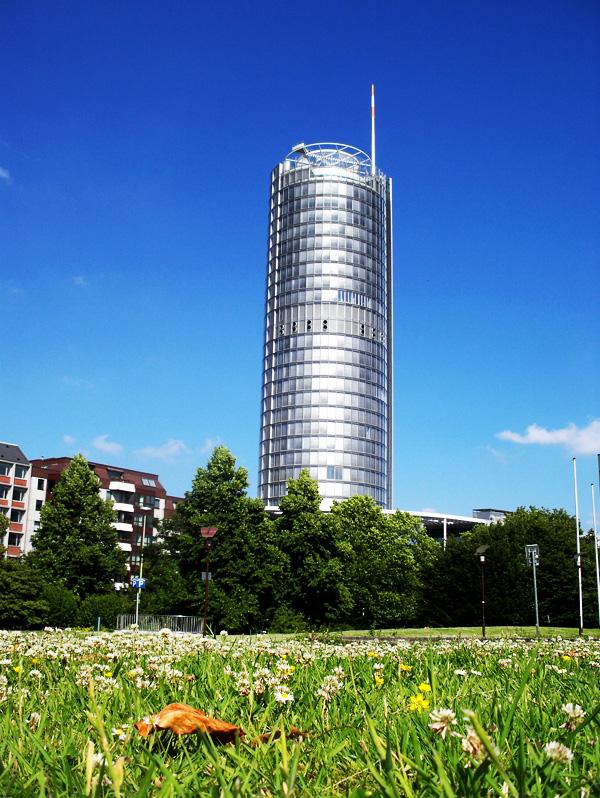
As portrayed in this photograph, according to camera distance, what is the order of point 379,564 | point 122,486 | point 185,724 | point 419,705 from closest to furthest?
point 185,724 < point 419,705 < point 379,564 < point 122,486

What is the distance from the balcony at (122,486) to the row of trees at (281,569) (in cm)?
5546

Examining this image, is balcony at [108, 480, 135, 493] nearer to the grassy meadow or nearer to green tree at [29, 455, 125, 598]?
green tree at [29, 455, 125, 598]

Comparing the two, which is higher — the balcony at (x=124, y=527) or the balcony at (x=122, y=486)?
the balcony at (x=122, y=486)

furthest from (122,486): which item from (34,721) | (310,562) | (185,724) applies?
(185,724)

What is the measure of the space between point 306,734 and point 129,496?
128 metres

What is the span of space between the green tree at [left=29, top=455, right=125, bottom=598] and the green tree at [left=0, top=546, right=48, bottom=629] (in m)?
10.1

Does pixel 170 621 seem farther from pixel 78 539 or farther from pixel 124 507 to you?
pixel 124 507

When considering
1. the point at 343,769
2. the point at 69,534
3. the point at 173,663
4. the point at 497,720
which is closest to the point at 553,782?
the point at 343,769

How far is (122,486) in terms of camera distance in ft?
409

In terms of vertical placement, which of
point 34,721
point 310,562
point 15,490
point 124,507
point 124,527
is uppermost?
point 15,490

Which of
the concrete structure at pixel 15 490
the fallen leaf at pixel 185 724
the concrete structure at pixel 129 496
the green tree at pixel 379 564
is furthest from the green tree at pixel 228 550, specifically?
the concrete structure at pixel 129 496

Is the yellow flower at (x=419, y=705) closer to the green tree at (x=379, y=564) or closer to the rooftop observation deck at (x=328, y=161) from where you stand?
the green tree at (x=379, y=564)

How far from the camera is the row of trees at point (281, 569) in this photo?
5250 centimetres

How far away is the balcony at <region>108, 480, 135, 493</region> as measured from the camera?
12425cm
